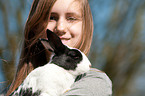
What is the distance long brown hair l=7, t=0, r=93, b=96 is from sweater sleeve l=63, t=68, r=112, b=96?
434 mm

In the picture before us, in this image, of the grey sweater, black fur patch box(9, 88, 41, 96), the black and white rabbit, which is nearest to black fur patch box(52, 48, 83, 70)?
the black and white rabbit

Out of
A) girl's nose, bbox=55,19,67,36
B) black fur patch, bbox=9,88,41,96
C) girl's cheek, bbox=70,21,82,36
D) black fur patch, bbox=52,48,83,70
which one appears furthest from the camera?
girl's cheek, bbox=70,21,82,36

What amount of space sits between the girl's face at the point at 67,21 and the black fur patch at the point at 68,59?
1.17 feet

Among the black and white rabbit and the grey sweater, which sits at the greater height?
the black and white rabbit

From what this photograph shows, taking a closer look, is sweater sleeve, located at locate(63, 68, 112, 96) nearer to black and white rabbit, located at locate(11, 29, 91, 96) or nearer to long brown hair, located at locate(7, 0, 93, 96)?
black and white rabbit, located at locate(11, 29, 91, 96)

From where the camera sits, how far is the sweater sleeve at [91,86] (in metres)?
1.17

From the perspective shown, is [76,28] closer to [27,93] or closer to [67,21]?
[67,21]

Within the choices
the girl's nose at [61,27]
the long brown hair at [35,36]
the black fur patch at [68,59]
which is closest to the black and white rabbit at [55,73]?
the black fur patch at [68,59]

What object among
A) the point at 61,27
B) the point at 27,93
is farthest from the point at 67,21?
the point at 27,93

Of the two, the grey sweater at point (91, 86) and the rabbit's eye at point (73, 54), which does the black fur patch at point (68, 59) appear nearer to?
the rabbit's eye at point (73, 54)

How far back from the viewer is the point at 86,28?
6.01ft

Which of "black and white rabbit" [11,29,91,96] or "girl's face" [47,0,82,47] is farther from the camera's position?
"girl's face" [47,0,82,47]

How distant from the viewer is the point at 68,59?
1.28m

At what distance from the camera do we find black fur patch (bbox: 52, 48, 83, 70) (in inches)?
49.1
